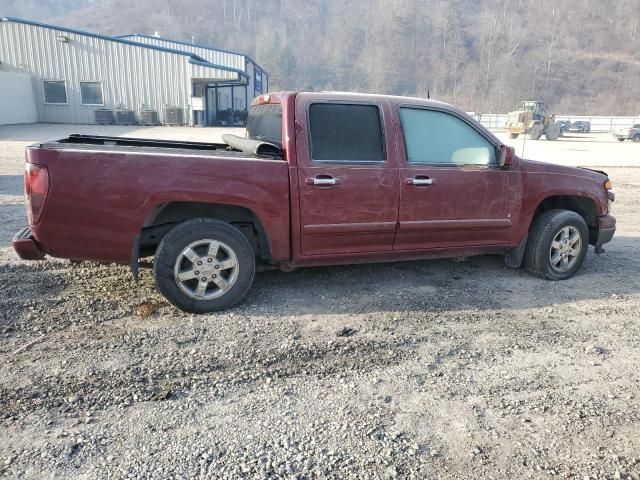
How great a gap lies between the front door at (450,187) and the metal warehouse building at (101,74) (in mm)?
27313

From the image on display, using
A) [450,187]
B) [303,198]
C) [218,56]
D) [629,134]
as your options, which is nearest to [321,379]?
[303,198]

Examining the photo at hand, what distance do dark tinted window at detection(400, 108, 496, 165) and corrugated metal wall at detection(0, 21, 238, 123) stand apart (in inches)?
1077

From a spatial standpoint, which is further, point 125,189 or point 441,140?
point 441,140

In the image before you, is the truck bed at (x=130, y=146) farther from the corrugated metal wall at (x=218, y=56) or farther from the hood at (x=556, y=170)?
the corrugated metal wall at (x=218, y=56)

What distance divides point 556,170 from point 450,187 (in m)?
1.35

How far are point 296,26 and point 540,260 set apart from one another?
414 feet

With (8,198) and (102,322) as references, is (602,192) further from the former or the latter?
(8,198)

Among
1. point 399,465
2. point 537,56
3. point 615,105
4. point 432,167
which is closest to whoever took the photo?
point 399,465

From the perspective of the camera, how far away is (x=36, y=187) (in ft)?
12.3

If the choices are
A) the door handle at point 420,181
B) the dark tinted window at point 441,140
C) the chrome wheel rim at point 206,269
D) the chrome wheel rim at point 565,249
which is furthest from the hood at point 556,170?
the chrome wheel rim at point 206,269

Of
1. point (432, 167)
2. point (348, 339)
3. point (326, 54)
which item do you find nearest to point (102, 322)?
point (348, 339)

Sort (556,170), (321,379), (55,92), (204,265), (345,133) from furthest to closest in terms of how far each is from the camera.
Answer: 1. (55,92)
2. (556,170)
3. (345,133)
4. (204,265)
5. (321,379)

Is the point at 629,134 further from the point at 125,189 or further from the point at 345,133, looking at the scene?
the point at 125,189

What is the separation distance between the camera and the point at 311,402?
3045mm
